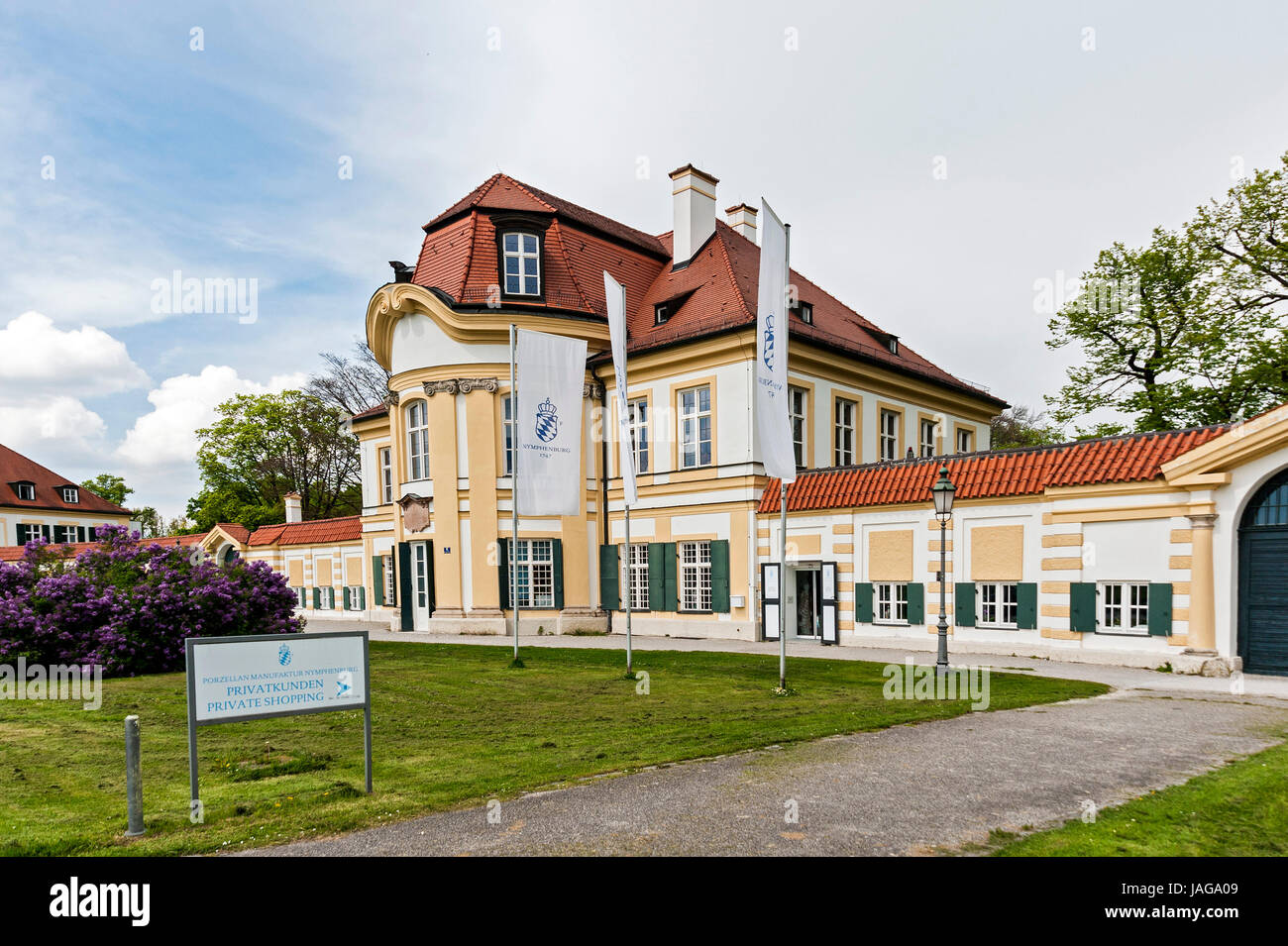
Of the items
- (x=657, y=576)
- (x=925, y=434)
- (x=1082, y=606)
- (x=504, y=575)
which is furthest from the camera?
(x=925, y=434)

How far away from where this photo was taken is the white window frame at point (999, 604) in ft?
60.2

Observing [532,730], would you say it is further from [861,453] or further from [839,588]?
[861,453]

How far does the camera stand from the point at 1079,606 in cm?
1700

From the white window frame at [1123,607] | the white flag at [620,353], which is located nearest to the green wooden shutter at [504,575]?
the white flag at [620,353]

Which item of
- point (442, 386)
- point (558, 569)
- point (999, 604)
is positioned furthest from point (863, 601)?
point (442, 386)

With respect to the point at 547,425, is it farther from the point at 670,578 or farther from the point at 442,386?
the point at 442,386

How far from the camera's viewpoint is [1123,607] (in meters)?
16.5

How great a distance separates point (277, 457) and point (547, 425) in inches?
1571

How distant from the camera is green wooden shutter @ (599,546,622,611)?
1022 inches

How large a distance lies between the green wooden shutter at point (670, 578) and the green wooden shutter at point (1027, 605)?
9.71m

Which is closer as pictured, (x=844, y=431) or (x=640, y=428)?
(x=640, y=428)

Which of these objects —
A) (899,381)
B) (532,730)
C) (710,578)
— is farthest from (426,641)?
(899,381)

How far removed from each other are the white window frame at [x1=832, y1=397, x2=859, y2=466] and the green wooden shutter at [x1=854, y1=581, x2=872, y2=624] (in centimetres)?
592

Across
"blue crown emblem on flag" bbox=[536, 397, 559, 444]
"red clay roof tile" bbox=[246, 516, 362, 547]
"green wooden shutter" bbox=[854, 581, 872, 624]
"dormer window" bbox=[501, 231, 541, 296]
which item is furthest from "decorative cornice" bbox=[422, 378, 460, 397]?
"green wooden shutter" bbox=[854, 581, 872, 624]
